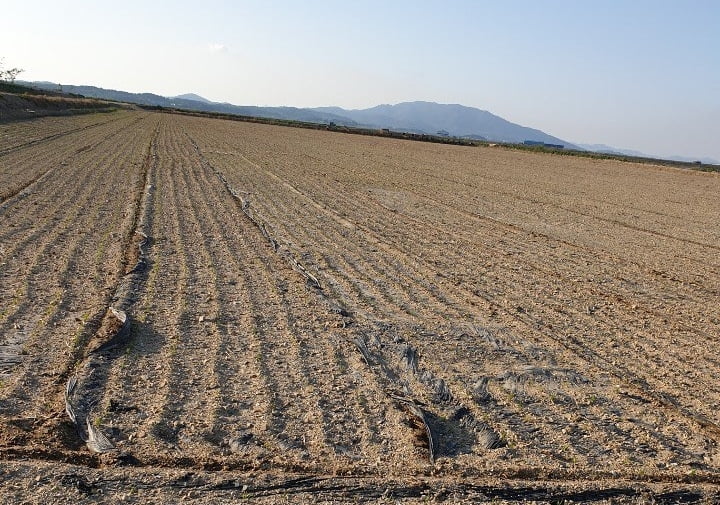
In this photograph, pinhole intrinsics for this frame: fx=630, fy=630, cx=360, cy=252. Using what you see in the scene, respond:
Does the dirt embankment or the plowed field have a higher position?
the plowed field

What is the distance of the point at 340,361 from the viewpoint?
5.48m

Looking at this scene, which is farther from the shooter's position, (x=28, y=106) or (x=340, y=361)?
(x=28, y=106)

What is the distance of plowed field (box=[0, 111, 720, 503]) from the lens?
3830 millimetres

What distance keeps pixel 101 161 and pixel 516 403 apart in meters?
17.7

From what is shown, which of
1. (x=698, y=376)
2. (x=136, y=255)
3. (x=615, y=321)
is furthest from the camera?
(x=136, y=255)

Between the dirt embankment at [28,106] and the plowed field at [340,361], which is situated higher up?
the plowed field at [340,361]

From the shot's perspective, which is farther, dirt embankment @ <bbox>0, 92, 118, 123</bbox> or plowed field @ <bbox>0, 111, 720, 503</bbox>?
dirt embankment @ <bbox>0, 92, 118, 123</bbox>

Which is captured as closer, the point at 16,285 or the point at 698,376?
the point at 698,376

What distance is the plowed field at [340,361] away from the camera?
383 centimetres

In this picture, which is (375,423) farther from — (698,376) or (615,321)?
(615,321)

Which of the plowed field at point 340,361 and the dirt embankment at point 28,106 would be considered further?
the dirt embankment at point 28,106

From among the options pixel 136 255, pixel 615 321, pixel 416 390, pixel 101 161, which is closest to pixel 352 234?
pixel 136 255

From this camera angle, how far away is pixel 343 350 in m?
5.73

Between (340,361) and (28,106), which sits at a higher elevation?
(340,361)
